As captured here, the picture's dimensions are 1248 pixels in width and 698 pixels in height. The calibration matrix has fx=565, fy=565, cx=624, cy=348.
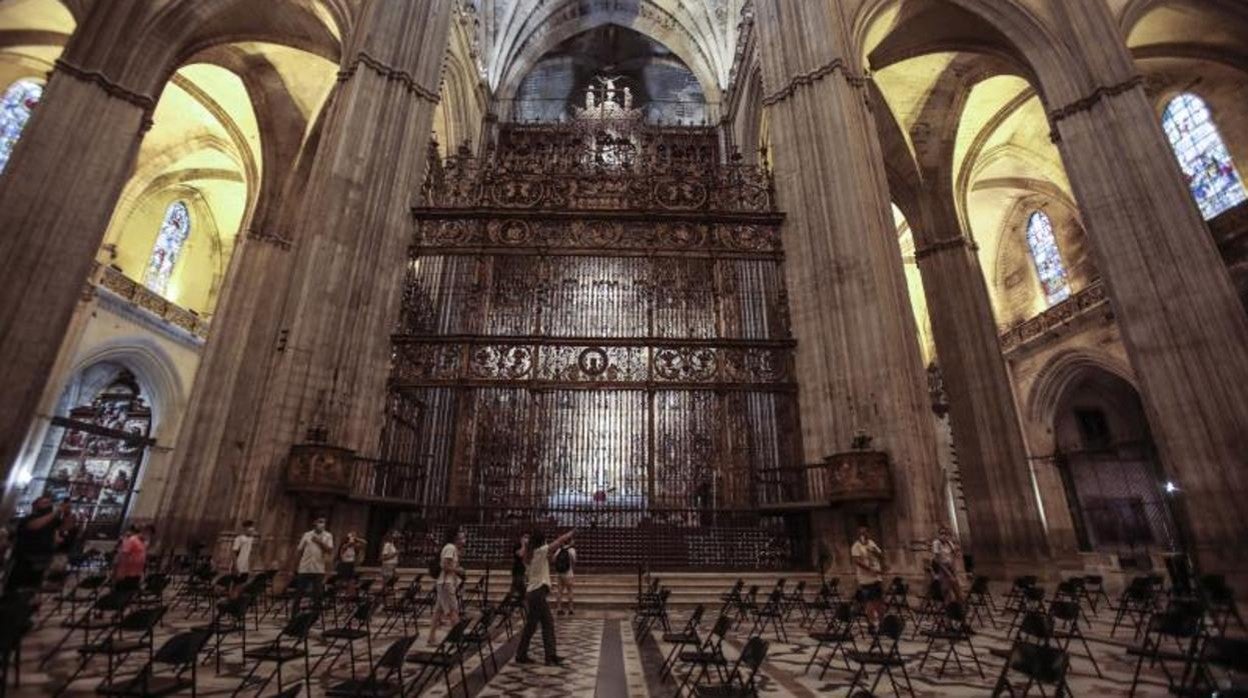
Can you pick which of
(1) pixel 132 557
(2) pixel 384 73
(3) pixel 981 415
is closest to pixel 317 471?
(1) pixel 132 557

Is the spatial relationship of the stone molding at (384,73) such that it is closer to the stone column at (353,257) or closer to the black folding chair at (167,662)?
the stone column at (353,257)

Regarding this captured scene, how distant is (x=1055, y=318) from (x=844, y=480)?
15416 millimetres

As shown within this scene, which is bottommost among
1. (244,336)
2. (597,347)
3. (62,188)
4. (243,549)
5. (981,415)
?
(243,549)

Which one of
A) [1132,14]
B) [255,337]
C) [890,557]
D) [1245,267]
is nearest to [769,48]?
[1132,14]

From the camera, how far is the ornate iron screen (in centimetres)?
1163

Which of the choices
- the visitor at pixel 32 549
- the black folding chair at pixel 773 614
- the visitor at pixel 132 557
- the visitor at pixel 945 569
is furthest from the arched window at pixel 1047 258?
the visitor at pixel 32 549

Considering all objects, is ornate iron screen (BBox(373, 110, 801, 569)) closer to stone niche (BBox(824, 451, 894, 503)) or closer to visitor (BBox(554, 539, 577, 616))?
stone niche (BBox(824, 451, 894, 503))

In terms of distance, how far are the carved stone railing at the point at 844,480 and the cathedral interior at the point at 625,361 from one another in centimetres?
7

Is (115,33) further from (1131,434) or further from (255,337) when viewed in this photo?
(1131,434)

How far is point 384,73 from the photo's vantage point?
12328 millimetres

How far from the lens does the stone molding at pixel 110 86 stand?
1152 cm

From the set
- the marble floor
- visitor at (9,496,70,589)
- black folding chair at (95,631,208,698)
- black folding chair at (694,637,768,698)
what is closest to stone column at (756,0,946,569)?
the marble floor

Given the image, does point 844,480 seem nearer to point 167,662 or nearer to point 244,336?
point 167,662

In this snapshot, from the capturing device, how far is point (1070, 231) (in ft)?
66.5
